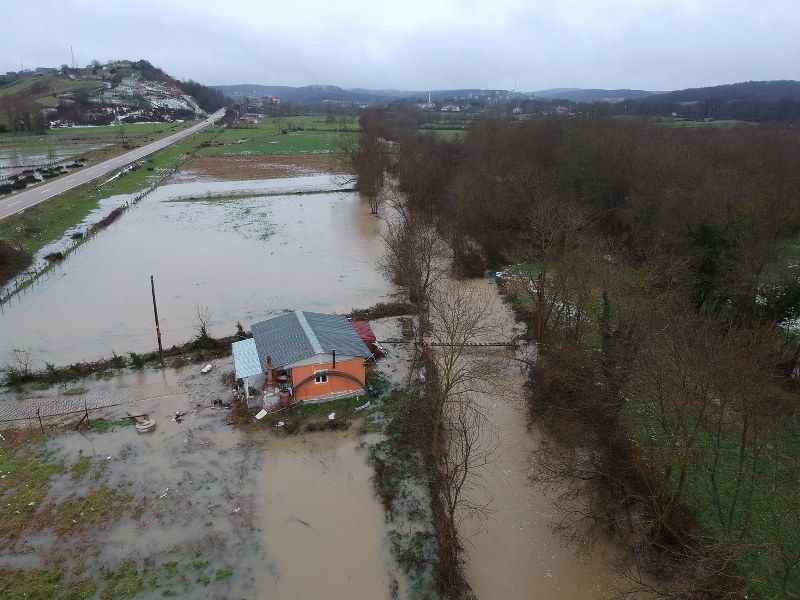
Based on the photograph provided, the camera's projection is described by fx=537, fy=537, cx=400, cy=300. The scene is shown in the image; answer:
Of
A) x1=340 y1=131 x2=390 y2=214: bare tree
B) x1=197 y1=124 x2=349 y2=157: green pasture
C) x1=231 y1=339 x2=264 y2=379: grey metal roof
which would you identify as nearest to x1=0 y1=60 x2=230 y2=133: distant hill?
x1=197 y1=124 x2=349 y2=157: green pasture

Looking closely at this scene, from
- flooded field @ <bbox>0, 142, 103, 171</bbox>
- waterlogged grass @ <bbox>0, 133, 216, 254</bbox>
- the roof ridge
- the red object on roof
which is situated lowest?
the red object on roof

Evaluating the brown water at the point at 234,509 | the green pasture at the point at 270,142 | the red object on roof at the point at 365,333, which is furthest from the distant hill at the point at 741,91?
the brown water at the point at 234,509

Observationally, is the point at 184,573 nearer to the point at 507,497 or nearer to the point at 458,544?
the point at 458,544

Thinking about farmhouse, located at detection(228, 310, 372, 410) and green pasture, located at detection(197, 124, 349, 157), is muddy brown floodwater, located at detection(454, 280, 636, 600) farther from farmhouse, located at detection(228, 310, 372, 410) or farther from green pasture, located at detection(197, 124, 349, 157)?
green pasture, located at detection(197, 124, 349, 157)

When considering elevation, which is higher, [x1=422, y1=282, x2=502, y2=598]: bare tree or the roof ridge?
the roof ridge

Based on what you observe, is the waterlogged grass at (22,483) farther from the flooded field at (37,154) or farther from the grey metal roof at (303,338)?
the flooded field at (37,154)

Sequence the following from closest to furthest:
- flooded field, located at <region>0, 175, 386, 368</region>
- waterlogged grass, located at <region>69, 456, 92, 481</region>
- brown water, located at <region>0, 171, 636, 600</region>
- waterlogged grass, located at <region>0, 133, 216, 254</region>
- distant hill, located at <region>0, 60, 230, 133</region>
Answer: brown water, located at <region>0, 171, 636, 600</region> < waterlogged grass, located at <region>69, 456, 92, 481</region> < flooded field, located at <region>0, 175, 386, 368</region> < waterlogged grass, located at <region>0, 133, 216, 254</region> < distant hill, located at <region>0, 60, 230, 133</region>

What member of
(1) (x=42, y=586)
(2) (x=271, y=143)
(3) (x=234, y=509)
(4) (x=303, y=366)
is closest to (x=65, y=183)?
(2) (x=271, y=143)
